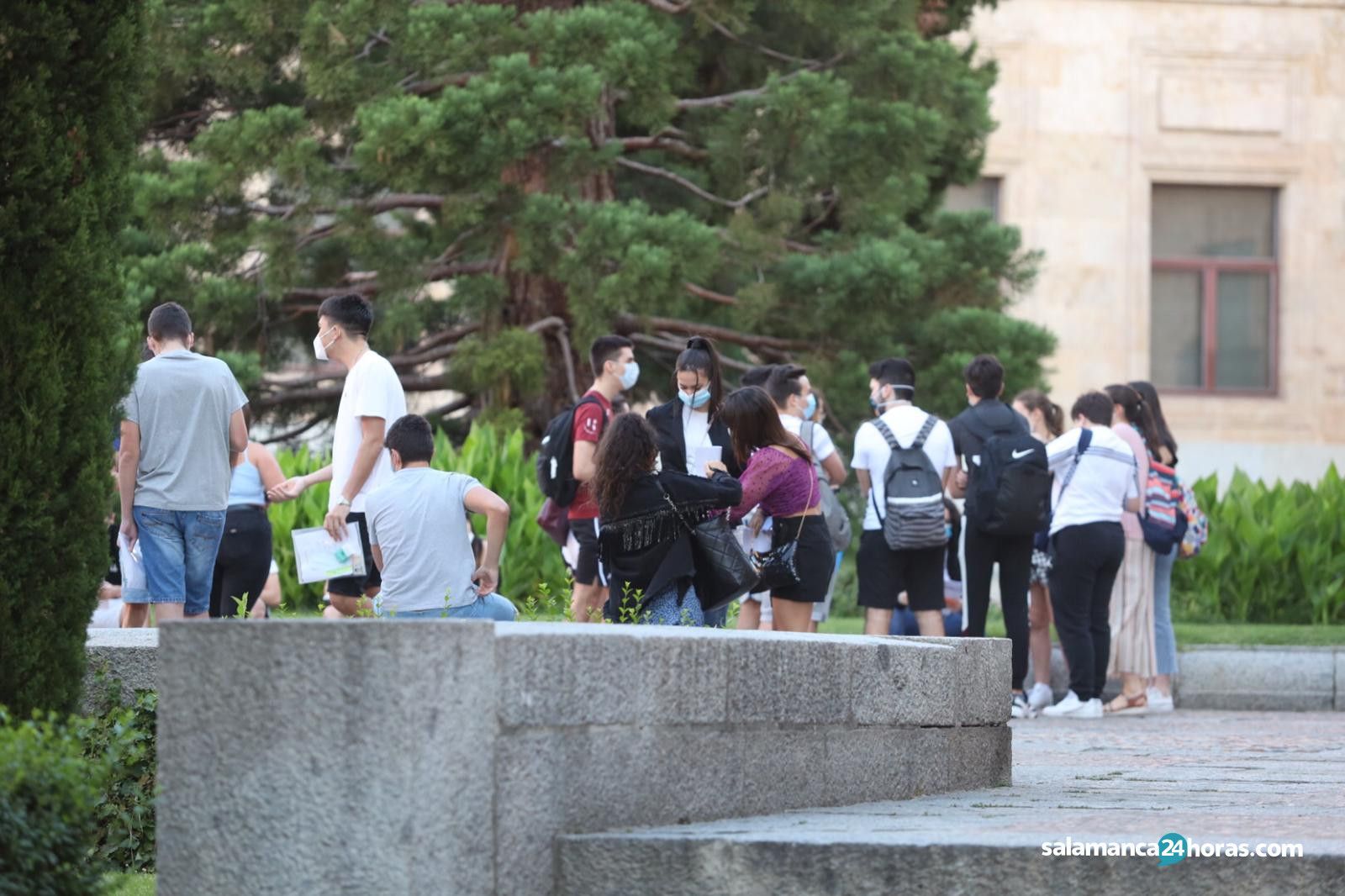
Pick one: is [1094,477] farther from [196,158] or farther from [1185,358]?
[1185,358]

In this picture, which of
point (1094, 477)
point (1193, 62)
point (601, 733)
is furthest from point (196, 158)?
point (1193, 62)

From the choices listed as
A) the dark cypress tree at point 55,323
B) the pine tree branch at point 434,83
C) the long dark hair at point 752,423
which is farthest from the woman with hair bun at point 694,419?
the pine tree branch at point 434,83

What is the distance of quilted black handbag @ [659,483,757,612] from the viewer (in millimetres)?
8633

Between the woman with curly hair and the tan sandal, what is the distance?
4.76 m

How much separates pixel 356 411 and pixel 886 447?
11.5ft

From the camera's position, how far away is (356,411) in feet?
30.5

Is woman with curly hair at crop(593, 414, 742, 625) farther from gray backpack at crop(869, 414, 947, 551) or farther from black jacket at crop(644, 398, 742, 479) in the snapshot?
gray backpack at crop(869, 414, 947, 551)

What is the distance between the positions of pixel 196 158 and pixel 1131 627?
24.4 ft

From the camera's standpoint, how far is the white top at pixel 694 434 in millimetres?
10047

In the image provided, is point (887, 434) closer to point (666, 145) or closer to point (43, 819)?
point (666, 145)

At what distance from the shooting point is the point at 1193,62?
25750mm

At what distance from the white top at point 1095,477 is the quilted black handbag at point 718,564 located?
11.9 ft

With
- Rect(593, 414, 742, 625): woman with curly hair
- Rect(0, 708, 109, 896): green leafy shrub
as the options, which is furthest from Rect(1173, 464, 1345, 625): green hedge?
Rect(0, 708, 109, 896): green leafy shrub

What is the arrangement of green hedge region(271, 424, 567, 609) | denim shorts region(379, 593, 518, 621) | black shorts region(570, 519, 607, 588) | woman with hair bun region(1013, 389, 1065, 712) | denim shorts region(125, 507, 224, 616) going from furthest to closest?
1. green hedge region(271, 424, 567, 609)
2. woman with hair bun region(1013, 389, 1065, 712)
3. black shorts region(570, 519, 607, 588)
4. denim shorts region(125, 507, 224, 616)
5. denim shorts region(379, 593, 518, 621)
